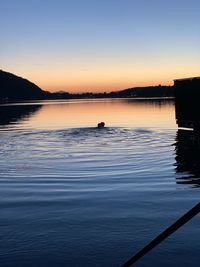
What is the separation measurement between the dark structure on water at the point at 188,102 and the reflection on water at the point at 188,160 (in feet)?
6.24

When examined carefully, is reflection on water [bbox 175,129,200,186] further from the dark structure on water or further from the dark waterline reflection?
the dark waterline reflection

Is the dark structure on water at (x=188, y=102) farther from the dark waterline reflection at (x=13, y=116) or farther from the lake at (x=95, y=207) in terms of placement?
the dark waterline reflection at (x=13, y=116)

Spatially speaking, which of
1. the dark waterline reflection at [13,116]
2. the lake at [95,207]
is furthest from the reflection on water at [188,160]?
the dark waterline reflection at [13,116]

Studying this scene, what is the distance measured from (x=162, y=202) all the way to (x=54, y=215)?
4.39m

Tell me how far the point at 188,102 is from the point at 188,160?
16.2 m

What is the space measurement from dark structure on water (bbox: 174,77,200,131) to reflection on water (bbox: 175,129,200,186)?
1.90 meters

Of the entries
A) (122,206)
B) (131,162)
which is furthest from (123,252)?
(131,162)

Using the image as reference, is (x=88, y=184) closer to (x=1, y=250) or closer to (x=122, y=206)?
(x=122, y=206)

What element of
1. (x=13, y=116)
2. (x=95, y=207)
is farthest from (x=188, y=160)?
(x=13, y=116)

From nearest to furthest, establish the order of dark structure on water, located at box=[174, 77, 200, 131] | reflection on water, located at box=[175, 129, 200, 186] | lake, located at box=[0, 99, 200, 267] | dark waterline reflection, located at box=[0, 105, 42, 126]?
lake, located at box=[0, 99, 200, 267]
reflection on water, located at box=[175, 129, 200, 186]
dark structure on water, located at box=[174, 77, 200, 131]
dark waterline reflection, located at box=[0, 105, 42, 126]

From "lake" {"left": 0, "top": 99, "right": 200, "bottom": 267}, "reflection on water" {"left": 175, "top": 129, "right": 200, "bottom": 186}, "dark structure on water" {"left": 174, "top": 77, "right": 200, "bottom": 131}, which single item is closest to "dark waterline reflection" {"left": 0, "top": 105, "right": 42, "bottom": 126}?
"dark structure on water" {"left": 174, "top": 77, "right": 200, "bottom": 131}

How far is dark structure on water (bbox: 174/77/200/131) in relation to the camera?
134ft

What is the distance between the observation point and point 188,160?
27781 millimetres

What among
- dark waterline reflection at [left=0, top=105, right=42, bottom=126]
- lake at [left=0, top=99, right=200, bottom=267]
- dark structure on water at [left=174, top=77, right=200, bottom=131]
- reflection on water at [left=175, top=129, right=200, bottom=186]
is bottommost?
reflection on water at [left=175, top=129, right=200, bottom=186]
